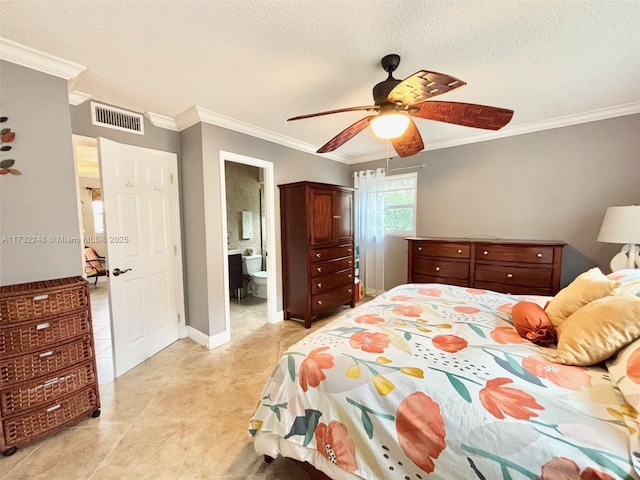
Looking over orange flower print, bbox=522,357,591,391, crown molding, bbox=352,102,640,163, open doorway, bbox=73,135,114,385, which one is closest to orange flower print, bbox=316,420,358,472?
orange flower print, bbox=522,357,591,391

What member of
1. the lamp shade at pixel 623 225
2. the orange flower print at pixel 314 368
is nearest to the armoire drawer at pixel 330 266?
the orange flower print at pixel 314 368

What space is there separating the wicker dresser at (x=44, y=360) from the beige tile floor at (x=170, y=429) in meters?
0.14

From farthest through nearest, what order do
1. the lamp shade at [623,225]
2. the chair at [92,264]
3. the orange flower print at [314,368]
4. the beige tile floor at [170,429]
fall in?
1. the chair at [92,264]
2. the lamp shade at [623,225]
3. the beige tile floor at [170,429]
4. the orange flower print at [314,368]

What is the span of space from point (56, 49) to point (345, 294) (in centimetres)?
358

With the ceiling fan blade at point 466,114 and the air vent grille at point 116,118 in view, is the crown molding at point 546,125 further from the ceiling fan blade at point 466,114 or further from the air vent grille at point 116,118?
the air vent grille at point 116,118

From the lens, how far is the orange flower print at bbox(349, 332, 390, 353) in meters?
1.27

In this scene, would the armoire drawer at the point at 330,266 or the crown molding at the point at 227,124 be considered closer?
the crown molding at the point at 227,124

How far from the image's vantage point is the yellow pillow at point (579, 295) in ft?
4.45

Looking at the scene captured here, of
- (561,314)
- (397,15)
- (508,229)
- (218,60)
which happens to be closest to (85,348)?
(218,60)

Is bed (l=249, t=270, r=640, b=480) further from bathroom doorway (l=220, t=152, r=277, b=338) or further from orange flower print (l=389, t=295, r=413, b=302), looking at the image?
bathroom doorway (l=220, t=152, r=277, b=338)

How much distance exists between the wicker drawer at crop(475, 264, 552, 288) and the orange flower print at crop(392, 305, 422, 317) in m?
1.69

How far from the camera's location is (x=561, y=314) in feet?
4.65

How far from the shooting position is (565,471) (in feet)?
2.37

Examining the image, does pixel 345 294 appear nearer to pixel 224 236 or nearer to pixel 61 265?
pixel 224 236
